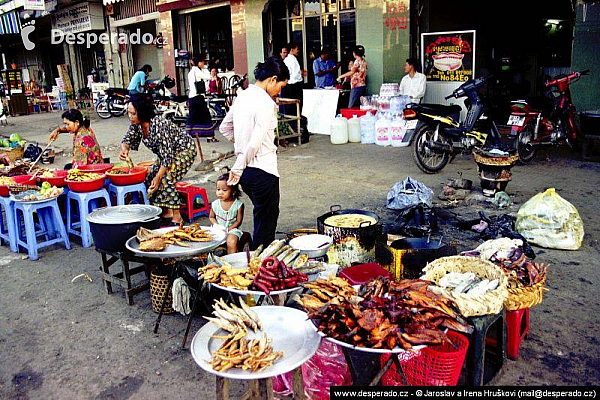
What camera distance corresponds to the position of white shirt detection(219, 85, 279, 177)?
13.1 ft

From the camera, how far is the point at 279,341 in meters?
2.53

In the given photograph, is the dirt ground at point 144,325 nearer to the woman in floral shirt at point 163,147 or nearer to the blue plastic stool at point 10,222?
the blue plastic stool at point 10,222

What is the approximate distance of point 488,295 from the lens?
282 cm

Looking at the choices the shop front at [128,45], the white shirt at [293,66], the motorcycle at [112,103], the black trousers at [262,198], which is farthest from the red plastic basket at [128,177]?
the shop front at [128,45]

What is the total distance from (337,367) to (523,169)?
6.38 metres

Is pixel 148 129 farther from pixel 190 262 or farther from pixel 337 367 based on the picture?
pixel 337 367

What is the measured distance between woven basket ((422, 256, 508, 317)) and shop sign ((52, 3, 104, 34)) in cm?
2219

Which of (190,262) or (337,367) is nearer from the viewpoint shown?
(337,367)

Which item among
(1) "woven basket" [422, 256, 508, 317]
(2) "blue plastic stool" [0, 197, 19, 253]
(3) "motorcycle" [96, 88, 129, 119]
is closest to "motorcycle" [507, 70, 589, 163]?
(1) "woven basket" [422, 256, 508, 317]

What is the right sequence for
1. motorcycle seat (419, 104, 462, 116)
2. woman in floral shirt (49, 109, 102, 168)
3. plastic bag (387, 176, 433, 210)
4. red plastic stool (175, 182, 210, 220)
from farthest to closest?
1. motorcycle seat (419, 104, 462, 116)
2. woman in floral shirt (49, 109, 102, 168)
3. red plastic stool (175, 182, 210, 220)
4. plastic bag (387, 176, 433, 210)

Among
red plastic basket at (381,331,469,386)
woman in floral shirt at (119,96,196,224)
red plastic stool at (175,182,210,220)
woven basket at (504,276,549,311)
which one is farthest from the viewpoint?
red plastic stool at (175,182,210,220)

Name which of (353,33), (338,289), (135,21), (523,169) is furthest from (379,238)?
(135,21)

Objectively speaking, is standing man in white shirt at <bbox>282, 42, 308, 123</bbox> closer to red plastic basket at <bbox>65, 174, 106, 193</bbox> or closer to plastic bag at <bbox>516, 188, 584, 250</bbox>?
red plastic basket at <bbox>65, 174, 106, 193</bbox>

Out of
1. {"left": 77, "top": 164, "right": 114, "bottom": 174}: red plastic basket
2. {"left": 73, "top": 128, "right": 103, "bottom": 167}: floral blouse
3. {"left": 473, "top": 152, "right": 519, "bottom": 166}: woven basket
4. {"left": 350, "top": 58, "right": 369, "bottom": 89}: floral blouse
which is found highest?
{"left": 350, "top": 58, "right": 369, "bottom": 89}: floral blouse
